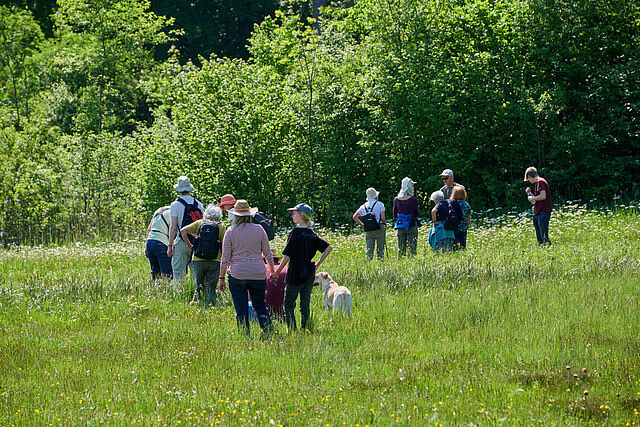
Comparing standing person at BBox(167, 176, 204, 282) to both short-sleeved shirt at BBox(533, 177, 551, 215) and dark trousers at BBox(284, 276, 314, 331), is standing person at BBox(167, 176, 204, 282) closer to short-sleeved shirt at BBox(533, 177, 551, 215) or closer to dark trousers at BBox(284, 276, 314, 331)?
dark trousers at BBox(284, 276, 314, 331)

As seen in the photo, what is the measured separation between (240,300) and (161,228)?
3.52 meters

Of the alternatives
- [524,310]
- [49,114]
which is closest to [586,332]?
[524,310]

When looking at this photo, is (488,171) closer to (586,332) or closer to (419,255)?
(419,255)

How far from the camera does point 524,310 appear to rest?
28.1ft

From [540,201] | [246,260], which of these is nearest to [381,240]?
[540,201]

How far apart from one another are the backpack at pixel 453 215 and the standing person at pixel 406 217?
0.81 m

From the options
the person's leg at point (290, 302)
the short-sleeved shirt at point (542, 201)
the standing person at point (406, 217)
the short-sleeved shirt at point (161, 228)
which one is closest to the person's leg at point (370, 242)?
the standing person at point (406, 217)

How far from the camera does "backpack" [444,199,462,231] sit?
41.1 feet

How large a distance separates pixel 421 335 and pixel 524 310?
5.49 ft

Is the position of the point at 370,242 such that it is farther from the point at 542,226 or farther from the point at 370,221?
the point at 542,226

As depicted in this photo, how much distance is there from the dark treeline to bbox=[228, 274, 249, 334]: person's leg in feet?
50.7

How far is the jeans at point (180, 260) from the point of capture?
10805 millimetres

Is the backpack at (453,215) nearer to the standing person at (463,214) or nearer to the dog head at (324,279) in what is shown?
the standing person at (463,214)

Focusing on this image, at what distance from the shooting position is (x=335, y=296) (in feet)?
29.3
